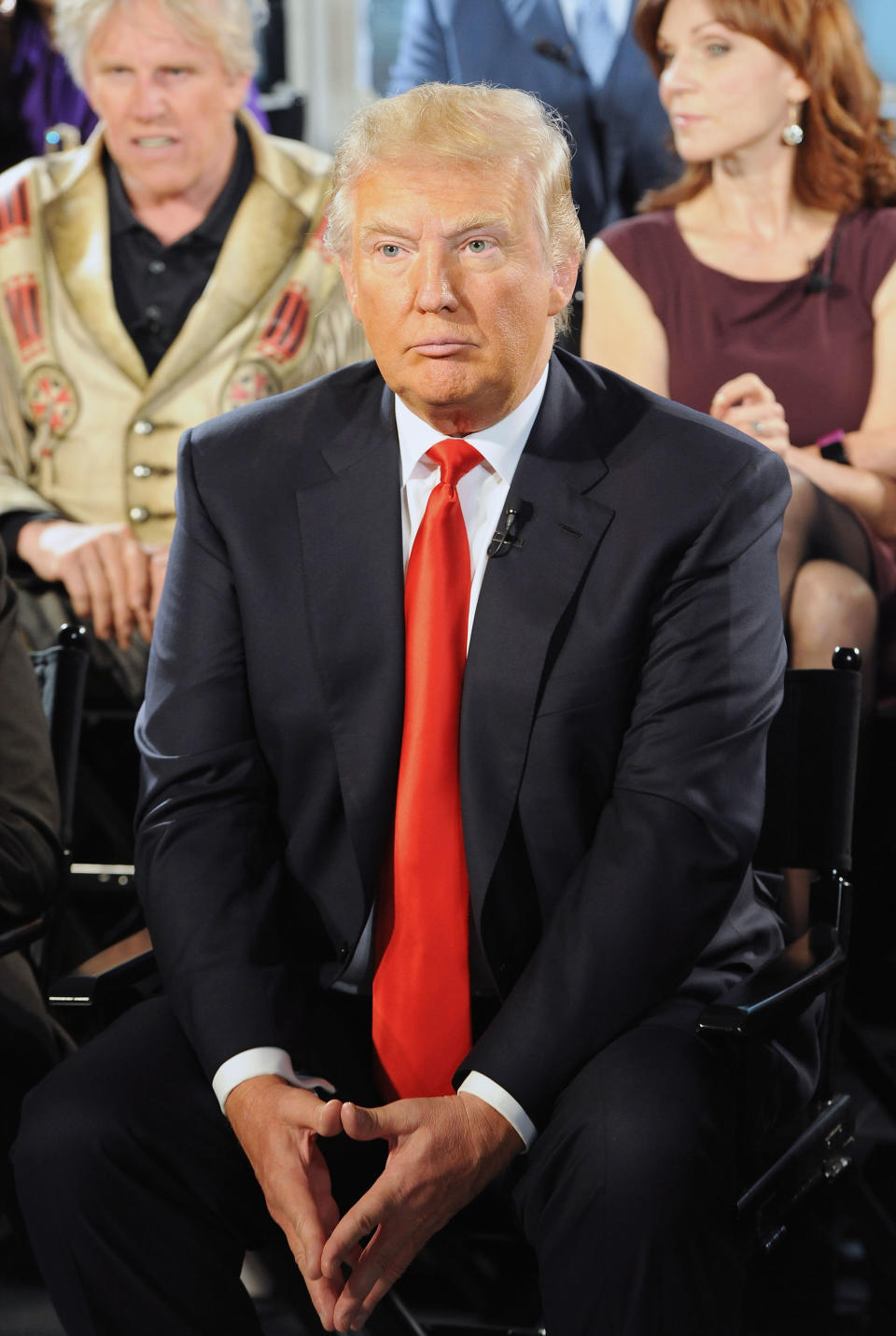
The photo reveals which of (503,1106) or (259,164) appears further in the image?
(259,164)

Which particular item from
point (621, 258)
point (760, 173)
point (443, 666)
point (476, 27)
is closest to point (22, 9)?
point (476, 27)

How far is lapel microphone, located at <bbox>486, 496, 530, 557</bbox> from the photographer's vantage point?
1804 mm

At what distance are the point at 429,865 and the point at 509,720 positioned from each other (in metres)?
0.21

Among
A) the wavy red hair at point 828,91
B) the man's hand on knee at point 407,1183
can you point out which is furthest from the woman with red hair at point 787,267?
the man's hand on knee at point 407,1183

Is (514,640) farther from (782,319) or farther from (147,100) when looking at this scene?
(147,100)

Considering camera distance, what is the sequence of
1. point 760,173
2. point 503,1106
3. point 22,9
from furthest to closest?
point 22,9
point 760,173
point 503,1106

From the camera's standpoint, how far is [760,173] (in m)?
2.57

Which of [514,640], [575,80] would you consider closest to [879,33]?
[575,80]

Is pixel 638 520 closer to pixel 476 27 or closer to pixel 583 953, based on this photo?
pixel 583 953

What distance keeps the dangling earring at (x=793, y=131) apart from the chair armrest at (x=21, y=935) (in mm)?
1839

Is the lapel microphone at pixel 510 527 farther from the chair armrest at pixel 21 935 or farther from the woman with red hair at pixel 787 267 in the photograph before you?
the woman with red hair at pixel 787 267

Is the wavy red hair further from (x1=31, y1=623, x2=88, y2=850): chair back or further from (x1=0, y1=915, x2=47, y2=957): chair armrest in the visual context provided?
(x1=0, y1=915, x2=47, y2=957): chair armrest

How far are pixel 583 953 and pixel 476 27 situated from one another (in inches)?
71.7

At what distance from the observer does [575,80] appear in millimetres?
2625
